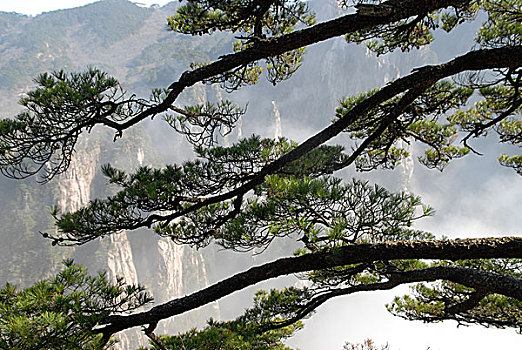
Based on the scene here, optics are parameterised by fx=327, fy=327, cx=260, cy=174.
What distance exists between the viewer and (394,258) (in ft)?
6.10

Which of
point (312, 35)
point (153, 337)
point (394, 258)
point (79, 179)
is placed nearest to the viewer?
point (312, 35)

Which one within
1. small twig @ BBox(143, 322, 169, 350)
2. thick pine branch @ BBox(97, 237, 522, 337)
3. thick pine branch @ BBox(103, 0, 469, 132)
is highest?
thick pine branch @ BBox(103, 0, 469, 132)

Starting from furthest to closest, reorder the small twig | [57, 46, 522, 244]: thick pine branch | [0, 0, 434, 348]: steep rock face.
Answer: [0, 0, 434, 348]: steep rock face < the small twig < [57, 46, 522, 244]: thick pine branch

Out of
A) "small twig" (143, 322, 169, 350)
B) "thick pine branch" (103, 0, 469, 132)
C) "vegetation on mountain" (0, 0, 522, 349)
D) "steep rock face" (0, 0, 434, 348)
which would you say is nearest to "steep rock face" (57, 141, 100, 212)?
"steep rock face" (0, 0, 434, 348)

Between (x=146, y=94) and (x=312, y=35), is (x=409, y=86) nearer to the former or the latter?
(x=312, y=35)

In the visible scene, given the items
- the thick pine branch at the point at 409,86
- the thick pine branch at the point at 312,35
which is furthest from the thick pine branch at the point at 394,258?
the thick pine branch at the point at 312,35

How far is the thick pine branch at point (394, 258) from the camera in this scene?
175cm

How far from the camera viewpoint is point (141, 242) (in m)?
35.9

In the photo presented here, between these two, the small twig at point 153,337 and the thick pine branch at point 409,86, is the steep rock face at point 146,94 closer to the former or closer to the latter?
the thick pine branch at point 409,86

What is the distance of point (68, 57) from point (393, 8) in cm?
6604

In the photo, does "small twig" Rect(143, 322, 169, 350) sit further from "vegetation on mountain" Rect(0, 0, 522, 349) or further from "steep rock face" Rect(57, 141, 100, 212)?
"steep rock face" Rect(57, 141, 100, 212)

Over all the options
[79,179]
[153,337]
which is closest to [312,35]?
[153,337]

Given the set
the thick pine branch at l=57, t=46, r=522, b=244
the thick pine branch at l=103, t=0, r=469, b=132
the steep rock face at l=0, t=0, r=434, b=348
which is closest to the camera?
the thick pine branch at l=103, t=0, r=469, b=132

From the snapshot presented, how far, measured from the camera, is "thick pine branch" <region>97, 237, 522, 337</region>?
1.75m
